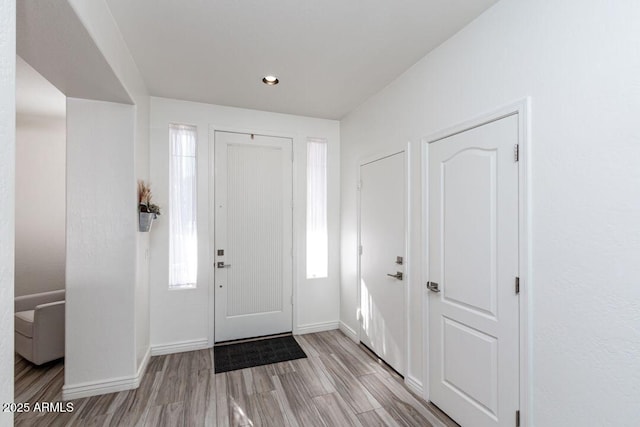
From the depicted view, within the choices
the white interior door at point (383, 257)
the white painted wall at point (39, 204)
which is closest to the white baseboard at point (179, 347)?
Answer: the white interior door at point (383, 257)

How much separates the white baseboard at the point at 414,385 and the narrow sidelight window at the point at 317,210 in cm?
158

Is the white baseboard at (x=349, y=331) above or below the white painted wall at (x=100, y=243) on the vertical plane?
below

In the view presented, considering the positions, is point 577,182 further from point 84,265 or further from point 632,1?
point 84,265

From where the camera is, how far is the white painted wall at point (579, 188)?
Answer: 1191mm

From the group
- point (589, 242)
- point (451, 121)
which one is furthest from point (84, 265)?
point (589, 242)

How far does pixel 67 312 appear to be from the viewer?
7.51ft

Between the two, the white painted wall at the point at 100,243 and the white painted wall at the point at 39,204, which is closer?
the white painted wall at the point at 100,243

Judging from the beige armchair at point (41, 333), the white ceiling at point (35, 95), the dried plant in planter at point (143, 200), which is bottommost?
the beige armchair at point (41, 333)

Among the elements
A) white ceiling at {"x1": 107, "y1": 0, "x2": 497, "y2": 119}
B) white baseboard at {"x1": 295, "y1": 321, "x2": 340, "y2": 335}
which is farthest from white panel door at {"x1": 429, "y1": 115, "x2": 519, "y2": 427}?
white baseboard at {"x1": 295, "y1": 321, "x2": 340, "y2": 335}

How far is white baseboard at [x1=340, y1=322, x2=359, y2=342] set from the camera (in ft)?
11.1

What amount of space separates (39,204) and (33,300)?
4.25 ft

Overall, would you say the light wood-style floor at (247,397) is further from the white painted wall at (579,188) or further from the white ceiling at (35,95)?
the white ceiling at (35,95)

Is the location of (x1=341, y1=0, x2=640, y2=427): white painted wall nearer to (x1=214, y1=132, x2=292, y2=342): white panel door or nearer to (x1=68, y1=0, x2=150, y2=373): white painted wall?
(x1=68, y1=0, x2=150, y2=373): white painted wall

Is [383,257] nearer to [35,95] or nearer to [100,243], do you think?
[100,243]
